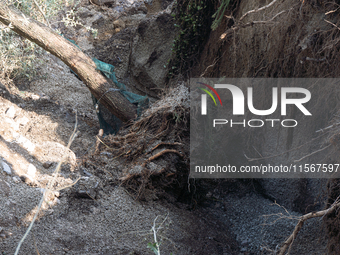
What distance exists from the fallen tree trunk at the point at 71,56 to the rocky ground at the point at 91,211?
60 centimetres

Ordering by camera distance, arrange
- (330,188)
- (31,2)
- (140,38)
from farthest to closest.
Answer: (140,38)
(31,2)
(330,188)

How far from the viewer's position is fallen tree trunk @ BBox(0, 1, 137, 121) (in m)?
3.93

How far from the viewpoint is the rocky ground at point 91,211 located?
7.68 ft

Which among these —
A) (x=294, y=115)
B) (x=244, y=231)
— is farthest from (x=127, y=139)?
(x=294, y=115)

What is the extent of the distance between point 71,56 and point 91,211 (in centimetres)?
241

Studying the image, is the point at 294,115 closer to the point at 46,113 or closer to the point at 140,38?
the point at 46,113

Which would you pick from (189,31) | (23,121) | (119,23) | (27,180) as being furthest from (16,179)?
(119,23)

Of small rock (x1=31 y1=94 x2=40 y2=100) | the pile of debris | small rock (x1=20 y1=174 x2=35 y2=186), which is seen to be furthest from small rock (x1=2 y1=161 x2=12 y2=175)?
small rock (x1=31 y1=94 x2=40 y2=100)

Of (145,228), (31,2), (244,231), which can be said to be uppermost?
(31,2)

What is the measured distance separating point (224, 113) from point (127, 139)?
128 cm

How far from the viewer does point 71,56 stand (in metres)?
4.19

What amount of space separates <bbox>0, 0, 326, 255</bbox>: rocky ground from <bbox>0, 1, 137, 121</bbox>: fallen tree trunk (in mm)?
596

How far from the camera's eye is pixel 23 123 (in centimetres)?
382

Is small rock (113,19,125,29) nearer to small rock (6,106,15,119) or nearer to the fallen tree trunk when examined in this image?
the fallen tree trunk
